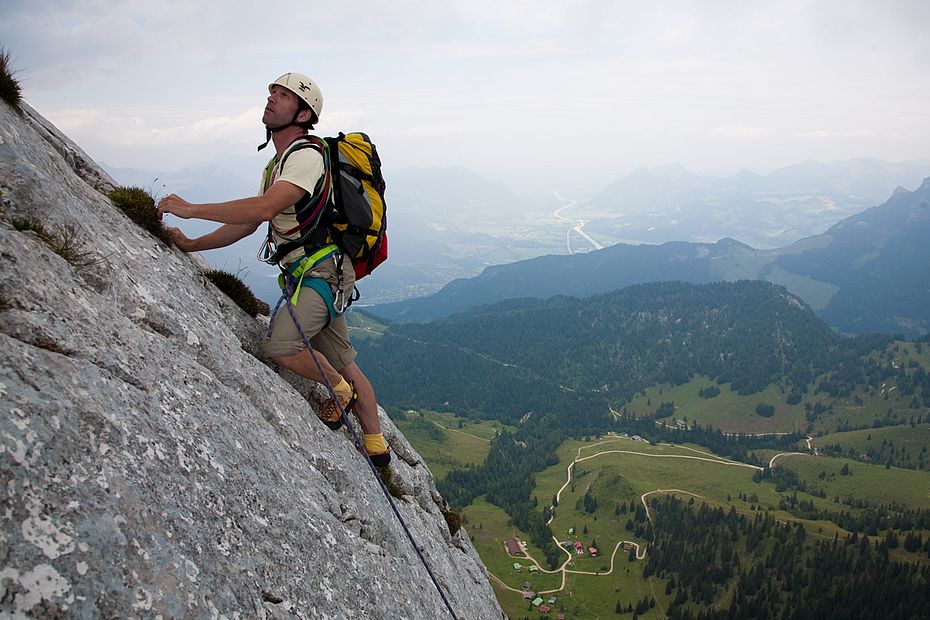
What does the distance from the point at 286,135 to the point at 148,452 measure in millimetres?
6224

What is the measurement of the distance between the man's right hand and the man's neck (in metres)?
2.73

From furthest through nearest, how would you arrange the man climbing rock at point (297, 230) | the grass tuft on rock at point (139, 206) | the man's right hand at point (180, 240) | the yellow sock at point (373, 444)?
the yellow sock at point (373, 444), the man's right hand at point (180, 240), the grass tuft on rock at point (139, 206), the man climbing rock at point (297, 230)

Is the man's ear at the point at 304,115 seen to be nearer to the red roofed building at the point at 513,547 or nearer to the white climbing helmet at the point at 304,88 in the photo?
the white climbing helmet at the point at 304,88

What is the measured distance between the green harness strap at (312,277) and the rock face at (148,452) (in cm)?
167

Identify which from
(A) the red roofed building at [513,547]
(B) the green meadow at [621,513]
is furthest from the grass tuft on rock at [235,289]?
(A) the red roofed building at [513,547]

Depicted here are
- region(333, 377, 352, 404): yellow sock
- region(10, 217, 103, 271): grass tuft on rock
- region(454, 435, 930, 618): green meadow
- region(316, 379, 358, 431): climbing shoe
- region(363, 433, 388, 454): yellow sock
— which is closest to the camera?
region(10, 217, 103, 271): grass tuft on rock

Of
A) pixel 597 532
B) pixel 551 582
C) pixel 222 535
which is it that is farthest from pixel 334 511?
pixel 597 532

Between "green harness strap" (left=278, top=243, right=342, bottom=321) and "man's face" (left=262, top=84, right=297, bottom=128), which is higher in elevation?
"man's face" (left=262, top=84, right=297, bottom=128)

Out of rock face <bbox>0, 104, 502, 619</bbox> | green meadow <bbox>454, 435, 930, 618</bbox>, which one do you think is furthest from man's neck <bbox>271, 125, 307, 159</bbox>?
green meadow <bbox>454, 435, 930, 618</bbox>

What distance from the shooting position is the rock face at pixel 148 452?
508 centimetres

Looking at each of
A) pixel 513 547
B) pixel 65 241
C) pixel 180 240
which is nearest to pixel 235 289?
pixel 180 240

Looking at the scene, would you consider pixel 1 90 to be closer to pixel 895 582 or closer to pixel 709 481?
pixel 895 582

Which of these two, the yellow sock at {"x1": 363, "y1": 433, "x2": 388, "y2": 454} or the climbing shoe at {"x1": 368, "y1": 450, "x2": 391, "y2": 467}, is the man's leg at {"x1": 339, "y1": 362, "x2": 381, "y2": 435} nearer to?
the yellow sock at {"x1": 363, "y1": 433, "x2": 388, "y2": 454}

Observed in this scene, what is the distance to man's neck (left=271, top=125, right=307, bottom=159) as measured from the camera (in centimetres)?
1046
